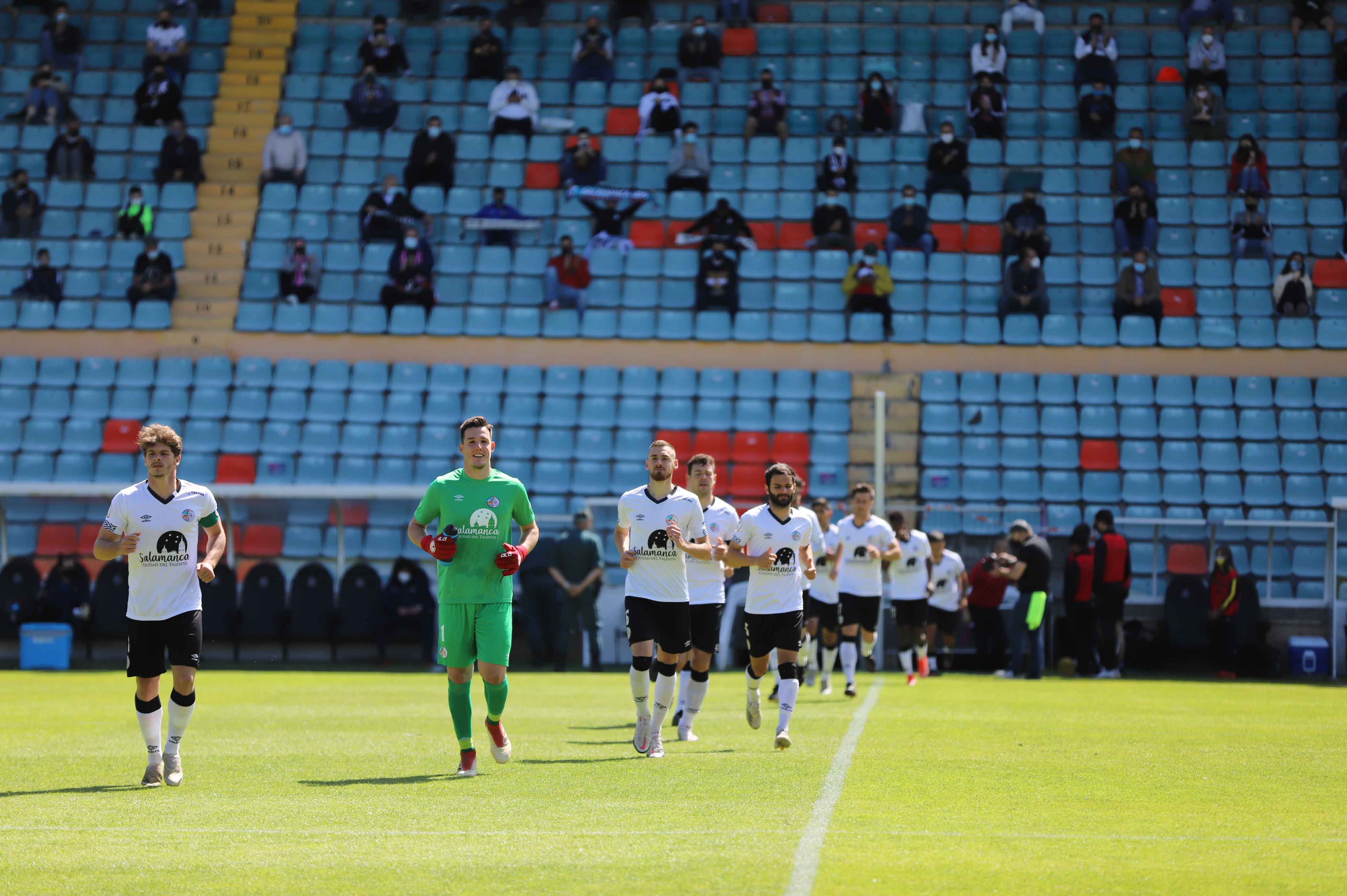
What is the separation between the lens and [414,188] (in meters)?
29.4

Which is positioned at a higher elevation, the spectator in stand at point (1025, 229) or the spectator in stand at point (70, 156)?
the spectator in stand at point (70, 156)

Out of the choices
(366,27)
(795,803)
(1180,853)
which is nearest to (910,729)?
(795,803)

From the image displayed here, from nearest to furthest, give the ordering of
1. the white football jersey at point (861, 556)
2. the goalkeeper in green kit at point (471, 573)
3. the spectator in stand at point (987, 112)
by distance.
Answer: the goalkeeper in green kit at point (471, 573) < the white football jersey at point (861, 556) < the spectator in stand at point (987, 112)

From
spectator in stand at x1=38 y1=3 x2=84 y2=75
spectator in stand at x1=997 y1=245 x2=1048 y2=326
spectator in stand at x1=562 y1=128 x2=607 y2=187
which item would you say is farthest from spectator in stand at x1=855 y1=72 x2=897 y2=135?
spectator in stand at x1=38 y1=3 x2=84 y2=75

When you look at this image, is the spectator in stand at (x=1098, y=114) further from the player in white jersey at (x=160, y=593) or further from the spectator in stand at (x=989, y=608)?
the player in white jersey at (x=160, y=593)

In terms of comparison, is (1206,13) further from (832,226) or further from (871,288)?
(871,288)

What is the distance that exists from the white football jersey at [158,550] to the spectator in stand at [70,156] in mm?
22168

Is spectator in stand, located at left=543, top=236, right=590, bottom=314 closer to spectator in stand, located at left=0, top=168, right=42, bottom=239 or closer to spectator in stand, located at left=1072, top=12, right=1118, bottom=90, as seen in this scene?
spectator in stand, located at left=0, top=168, right=42, bottom=239

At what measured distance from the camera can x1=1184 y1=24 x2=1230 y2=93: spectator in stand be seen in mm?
30047

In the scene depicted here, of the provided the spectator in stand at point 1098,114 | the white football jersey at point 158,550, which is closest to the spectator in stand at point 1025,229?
the spectator in stand at point 1098,114

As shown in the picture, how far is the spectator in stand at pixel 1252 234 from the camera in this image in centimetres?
2761

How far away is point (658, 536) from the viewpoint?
38.0ft

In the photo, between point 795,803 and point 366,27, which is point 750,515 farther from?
point 366,27

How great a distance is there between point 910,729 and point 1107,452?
1247 centimetres
